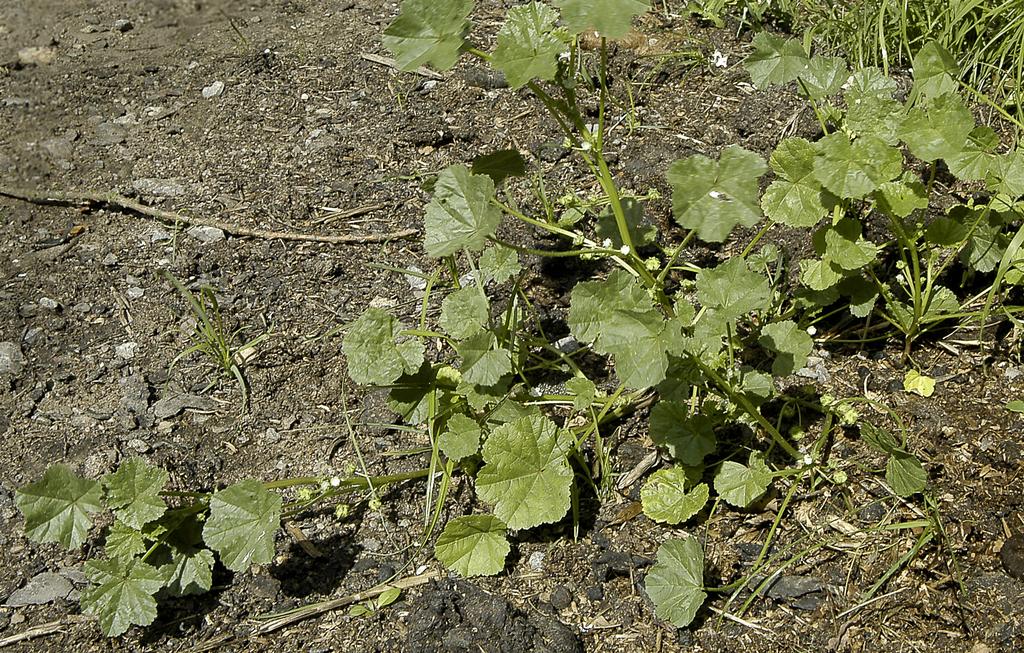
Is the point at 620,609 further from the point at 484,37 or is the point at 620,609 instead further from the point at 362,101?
the point at 484,37

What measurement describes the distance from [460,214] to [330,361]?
731 millimetres

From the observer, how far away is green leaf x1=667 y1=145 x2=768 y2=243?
5.59 ft

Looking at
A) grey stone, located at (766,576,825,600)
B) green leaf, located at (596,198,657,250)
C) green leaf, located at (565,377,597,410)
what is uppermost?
green leaf, located at (596,198,657,250)

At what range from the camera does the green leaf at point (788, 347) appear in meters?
1.97

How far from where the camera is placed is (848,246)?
190 cm

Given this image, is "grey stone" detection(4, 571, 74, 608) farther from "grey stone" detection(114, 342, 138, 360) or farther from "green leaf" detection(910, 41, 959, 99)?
"green leaf" detection(910, 41, 959, 99)

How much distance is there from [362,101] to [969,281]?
1942mm

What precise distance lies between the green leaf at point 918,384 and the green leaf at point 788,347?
1.04 feet

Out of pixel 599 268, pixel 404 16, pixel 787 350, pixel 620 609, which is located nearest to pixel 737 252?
pixel 599 268

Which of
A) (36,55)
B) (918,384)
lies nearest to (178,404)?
(918,384)

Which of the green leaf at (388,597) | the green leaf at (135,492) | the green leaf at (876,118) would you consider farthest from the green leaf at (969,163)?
the green leaf at (135,492)

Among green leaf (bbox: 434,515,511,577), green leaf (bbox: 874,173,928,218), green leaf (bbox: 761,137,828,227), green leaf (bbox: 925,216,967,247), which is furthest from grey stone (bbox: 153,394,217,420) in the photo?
green leaf (bbox: 925,216,967,247)

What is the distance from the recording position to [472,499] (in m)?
2.08

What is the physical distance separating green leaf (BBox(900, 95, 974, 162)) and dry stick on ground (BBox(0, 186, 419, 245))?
1355 mm
